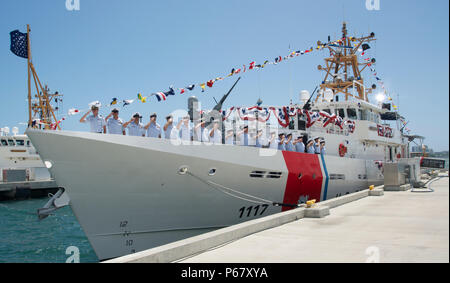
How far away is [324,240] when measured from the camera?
578cm

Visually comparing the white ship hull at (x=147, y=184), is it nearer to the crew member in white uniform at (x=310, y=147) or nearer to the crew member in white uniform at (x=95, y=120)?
the crew member in white uniform at (x=95, y=120)

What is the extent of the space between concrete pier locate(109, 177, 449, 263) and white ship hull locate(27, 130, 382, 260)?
1.68 meters

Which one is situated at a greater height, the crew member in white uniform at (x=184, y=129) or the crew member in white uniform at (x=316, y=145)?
the crew member in white uniform at (x=184, y=129)

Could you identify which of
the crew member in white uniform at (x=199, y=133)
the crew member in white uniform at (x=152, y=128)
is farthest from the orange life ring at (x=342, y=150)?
the crew member in white uniform at (x=152, y=128)

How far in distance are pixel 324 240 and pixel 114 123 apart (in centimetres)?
461

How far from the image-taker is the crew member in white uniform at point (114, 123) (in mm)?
7637

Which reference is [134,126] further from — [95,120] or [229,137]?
[229,137]

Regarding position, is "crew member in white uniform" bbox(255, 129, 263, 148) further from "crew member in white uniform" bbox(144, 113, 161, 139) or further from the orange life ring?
the orange life ring

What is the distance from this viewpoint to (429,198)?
1052cm

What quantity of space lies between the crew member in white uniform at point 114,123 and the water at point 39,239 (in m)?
4.53
